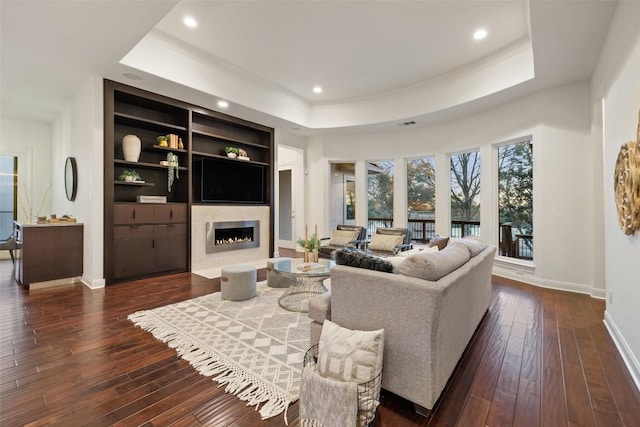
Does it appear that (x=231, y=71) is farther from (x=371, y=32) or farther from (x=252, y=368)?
(x=252, y=368)

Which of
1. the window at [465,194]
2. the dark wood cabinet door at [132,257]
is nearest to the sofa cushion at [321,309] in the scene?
the dark wood cabinet door at [132,257]

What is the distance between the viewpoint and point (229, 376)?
1.94 meters

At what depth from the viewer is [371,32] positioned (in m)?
3.64

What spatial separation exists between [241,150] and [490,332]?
519 centimetres

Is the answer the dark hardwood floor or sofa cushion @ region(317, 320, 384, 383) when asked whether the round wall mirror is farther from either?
sofa cushion @ region(317, 320, 384, 383)

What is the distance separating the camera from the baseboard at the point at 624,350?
1955 mm

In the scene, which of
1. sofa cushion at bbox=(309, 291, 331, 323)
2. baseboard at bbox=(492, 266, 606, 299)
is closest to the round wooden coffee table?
sofa cushion at bbox=(309, 291, 331, 323)

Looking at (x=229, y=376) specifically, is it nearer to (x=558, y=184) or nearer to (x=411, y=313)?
(x=411, y=313)

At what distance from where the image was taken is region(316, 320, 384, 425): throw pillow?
146 cm

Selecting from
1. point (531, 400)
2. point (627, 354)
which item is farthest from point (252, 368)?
point (627, 354)

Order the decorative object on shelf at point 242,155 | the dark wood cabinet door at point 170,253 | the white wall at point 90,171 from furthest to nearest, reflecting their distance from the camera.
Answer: the decorative object on shelf at point 242,155 < the dark wood cabinet door at point 170,253 < the white wall at point 90,171

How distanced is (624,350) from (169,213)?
219 inches

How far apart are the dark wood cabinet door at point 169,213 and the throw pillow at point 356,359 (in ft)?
13.0

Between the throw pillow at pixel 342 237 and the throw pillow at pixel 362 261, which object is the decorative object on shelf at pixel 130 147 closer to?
the throw pillow at pixel 342 237
